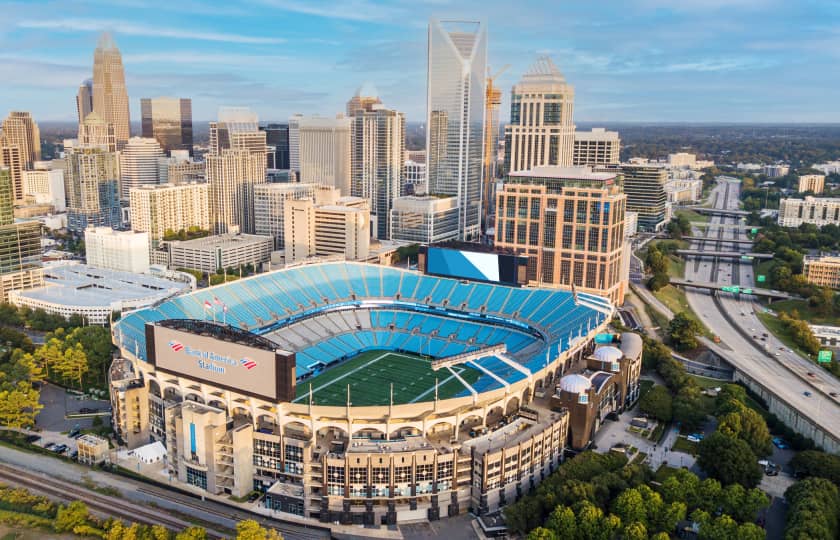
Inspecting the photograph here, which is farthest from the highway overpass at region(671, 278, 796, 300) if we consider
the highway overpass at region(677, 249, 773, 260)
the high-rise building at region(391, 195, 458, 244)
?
the high-rise building at region(391, 195, 458, 244)

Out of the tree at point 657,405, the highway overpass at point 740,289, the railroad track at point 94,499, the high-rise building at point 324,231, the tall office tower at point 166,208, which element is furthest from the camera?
the tall office tower at point 166,208

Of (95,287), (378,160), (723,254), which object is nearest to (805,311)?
(723,254)

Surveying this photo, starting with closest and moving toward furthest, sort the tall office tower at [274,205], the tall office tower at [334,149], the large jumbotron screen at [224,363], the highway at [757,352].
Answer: the large jumbotron screen at [224,363] → the highway at [757,352] → the tall office tower at [274,205] → the tall office tower at [334,149]

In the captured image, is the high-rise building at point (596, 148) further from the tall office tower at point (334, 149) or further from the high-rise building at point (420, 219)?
the tall office tower at point (334, 149)

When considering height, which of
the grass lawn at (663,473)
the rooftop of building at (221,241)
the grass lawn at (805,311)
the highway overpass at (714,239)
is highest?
the rooftop of building at (221,241)

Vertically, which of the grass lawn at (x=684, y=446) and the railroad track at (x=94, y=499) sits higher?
the grass lawn at (x=684, y=446)

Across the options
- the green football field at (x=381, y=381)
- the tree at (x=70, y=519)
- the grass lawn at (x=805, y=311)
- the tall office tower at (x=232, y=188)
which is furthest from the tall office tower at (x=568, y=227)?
the tall office tower at (x=232, y=188)
